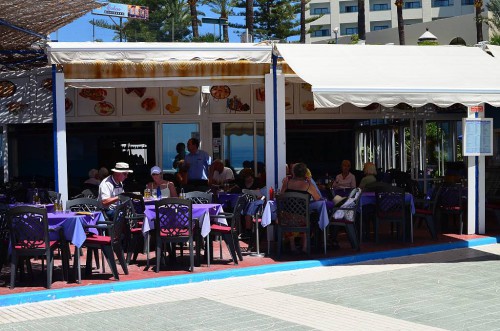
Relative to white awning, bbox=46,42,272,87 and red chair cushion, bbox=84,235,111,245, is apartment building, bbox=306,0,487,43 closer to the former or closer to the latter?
white awning, bbox=46,42,272,87

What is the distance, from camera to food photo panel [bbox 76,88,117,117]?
1883 cm

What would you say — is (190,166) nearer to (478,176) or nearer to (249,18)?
(478,176)

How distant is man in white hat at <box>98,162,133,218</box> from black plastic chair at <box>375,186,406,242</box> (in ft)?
14.1

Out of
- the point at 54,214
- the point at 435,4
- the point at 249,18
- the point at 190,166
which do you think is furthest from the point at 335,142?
the point at 435,4

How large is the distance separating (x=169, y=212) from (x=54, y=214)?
4.95ft

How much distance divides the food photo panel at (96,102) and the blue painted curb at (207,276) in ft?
29.3

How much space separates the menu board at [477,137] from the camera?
1383 centimetres

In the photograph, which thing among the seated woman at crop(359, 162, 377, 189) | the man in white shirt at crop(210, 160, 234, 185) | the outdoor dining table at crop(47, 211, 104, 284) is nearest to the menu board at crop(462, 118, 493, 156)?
the seated woman at crop(359, 162, 377, 189)

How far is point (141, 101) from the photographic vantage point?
19.0 meters

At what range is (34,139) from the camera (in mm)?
21484

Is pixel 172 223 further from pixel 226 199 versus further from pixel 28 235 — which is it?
pixel 226 199

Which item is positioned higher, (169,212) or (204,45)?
(204,45)

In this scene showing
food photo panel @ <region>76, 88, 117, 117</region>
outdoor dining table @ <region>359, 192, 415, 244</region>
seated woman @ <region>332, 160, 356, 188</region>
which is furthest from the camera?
food photo panel @ <region>76, 88, 117, 117</region>

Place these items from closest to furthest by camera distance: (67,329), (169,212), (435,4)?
1. (67,329)
2. (169,212)
3. (435,4)
